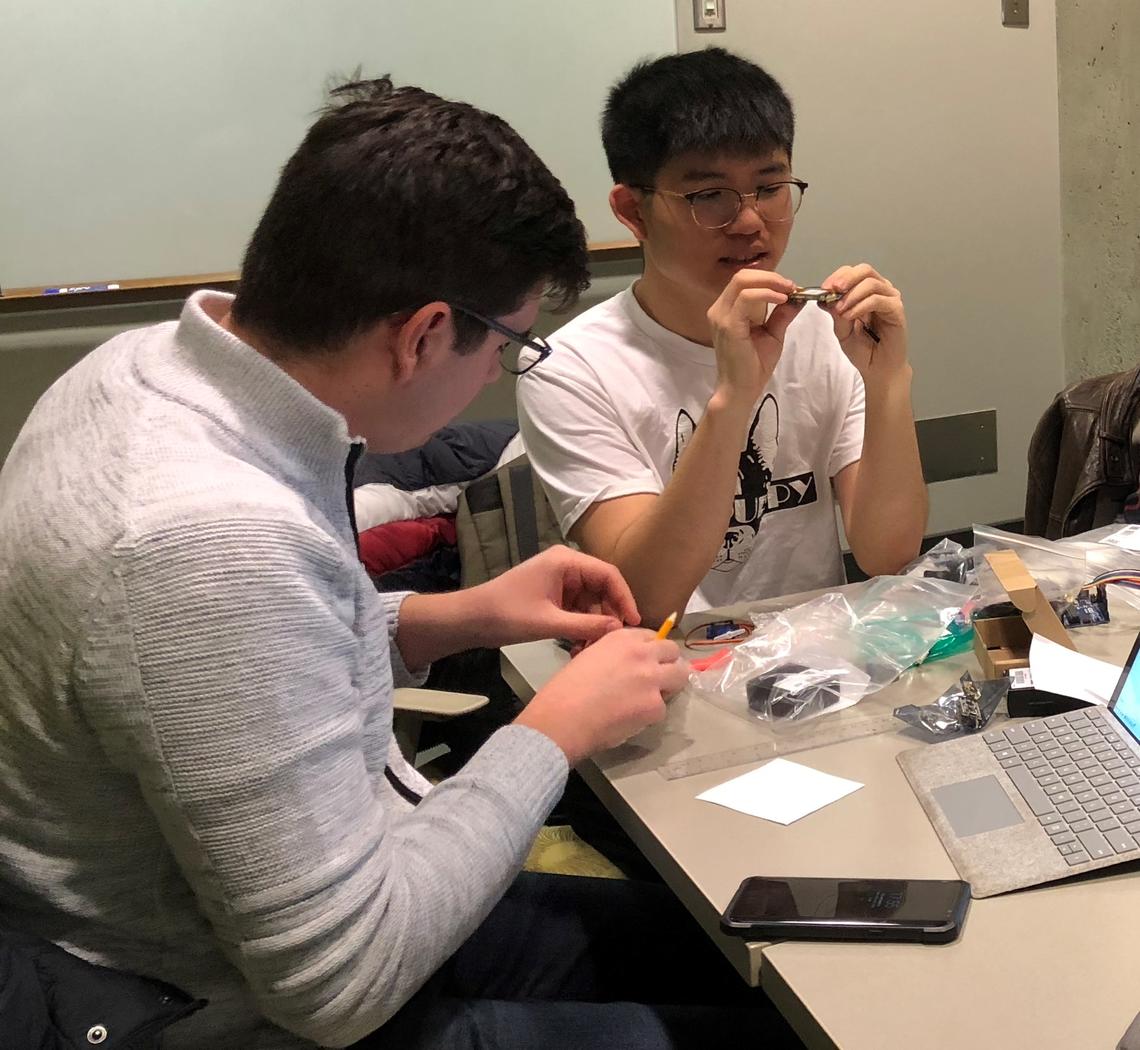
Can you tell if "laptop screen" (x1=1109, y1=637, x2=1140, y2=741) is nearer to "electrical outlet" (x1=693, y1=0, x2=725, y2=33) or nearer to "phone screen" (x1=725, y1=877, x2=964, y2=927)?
"phone screen" (x1=725, y1=877, x2=964, y2=927)

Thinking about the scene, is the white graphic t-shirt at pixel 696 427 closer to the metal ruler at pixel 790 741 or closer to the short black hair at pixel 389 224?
the metal ruler at pixel 790 741

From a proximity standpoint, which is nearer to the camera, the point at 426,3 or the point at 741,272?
the point at 741,272

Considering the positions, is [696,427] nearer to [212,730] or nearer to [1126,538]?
[1126,538]

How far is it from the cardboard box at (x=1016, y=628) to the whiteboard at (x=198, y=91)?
1.88 meters

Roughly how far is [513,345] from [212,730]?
1.44 ft

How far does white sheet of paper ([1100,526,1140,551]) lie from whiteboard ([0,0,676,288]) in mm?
1730

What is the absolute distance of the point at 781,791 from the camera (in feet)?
3.14

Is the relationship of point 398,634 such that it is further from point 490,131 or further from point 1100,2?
point 1100,2

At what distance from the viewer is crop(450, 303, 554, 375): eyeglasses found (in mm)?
887

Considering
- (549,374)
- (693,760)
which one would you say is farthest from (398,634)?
(549,374)

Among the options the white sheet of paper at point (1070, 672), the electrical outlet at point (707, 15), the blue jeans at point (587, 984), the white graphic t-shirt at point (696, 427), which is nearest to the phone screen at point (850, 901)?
the blue jeans at point (587, 984)

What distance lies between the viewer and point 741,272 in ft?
4.57

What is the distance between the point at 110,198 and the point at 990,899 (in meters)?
2.37

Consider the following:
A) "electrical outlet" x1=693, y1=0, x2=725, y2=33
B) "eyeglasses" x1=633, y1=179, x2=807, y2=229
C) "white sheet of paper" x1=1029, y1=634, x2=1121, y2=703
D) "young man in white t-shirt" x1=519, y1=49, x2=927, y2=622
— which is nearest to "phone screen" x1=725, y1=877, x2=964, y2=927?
"white sheet of paper" x1=1029, y1=634, x2=1121, y2=703
